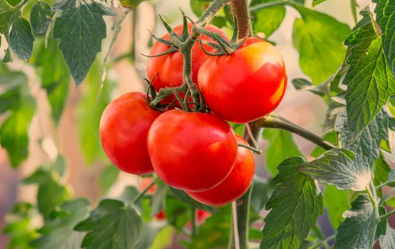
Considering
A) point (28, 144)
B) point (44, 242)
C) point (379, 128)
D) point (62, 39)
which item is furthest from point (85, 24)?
point (28, 144)

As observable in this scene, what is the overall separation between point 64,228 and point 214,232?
285 millimetres

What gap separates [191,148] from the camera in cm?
46

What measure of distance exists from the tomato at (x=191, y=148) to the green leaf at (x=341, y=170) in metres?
0.09

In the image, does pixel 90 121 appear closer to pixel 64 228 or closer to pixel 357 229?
pixel 64 228

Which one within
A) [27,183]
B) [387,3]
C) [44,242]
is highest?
[387,3]

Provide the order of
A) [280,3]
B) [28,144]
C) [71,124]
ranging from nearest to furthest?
[280,3] < [28,144] < [71,124]

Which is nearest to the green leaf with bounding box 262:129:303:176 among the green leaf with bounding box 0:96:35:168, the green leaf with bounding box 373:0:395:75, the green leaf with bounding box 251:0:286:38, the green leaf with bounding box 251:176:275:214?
the green leaf with bounding box 251:176:275:214

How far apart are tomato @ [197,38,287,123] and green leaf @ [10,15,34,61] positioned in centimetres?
16

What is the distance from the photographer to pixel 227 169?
0.47 meters

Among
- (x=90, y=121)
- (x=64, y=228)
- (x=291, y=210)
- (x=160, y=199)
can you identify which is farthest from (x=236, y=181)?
(x=90, y=121)

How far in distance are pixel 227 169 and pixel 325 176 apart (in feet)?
0.33

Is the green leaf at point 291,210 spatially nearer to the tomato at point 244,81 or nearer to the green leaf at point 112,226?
the tomato at point 244,81

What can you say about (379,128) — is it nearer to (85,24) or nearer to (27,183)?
(85,24)

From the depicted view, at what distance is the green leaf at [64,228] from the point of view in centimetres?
87
